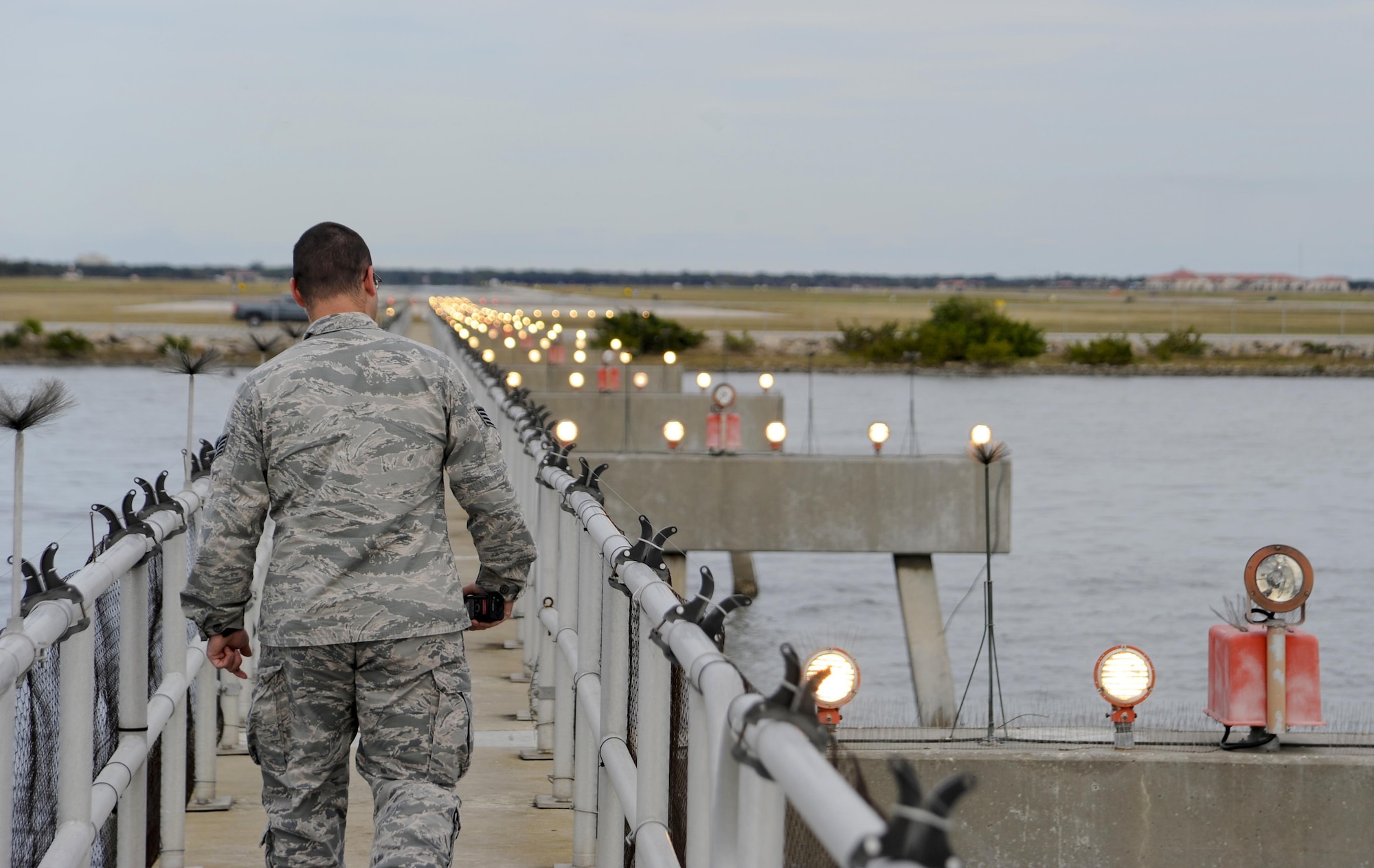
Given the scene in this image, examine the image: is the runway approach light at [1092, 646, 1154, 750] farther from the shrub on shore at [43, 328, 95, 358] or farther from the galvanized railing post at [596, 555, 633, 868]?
the shrub on shore at [43, 328, 95, 358]

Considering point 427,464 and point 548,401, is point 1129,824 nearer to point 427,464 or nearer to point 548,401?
point 427,464

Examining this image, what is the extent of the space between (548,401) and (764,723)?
78.1 feet

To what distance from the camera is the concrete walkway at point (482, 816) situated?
6.06 metres

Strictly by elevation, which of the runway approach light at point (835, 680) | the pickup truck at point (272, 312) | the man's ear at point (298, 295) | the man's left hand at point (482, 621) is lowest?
the runway approach light at point (835, 680)

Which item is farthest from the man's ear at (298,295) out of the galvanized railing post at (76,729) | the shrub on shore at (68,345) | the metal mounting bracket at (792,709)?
the shrub on shore at (68,345)

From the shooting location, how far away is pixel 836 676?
6.05 metres

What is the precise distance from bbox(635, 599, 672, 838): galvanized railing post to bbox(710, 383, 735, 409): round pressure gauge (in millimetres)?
14023

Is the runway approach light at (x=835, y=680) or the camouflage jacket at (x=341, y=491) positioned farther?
the runway approach light at (x=835, y=680)

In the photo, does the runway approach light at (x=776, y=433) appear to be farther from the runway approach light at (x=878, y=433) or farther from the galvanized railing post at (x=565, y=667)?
the galvanized railing post at (x=565, y=667)

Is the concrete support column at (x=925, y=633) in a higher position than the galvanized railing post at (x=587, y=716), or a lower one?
lower

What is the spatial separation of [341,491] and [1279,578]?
4.87m

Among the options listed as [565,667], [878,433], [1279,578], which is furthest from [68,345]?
[1279,578]

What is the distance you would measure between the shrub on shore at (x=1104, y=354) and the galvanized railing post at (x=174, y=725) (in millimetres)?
91628

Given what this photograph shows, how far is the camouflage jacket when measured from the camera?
4.02 meters
